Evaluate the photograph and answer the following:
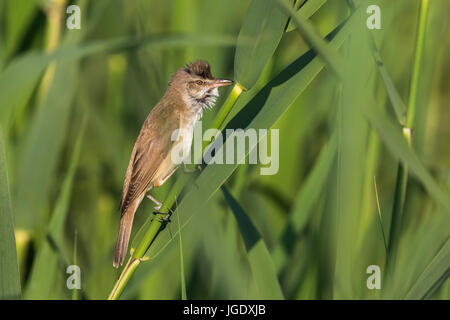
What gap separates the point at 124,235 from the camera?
190 centimetres

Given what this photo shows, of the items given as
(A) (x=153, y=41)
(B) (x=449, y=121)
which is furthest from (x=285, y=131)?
(B) (x=449, y=121)

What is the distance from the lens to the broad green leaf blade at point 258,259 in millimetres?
1829

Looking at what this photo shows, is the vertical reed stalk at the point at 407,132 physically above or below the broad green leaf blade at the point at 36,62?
below

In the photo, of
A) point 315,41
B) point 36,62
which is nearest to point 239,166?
point 36,62

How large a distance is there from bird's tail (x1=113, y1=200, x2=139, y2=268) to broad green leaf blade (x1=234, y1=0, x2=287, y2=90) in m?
0.66

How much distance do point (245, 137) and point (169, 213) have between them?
321mm

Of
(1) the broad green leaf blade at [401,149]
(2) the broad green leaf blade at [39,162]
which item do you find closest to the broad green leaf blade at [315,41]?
(1) the broad green leaf blade at [401,149]

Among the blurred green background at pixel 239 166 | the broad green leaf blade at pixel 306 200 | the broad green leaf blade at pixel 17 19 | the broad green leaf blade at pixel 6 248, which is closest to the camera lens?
the broad green leaf blade at pixel 6 248

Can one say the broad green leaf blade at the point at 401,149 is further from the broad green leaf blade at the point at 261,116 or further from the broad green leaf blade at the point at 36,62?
the broad green leaf blade at the point at 36,62

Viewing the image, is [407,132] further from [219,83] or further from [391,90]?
[219,83]

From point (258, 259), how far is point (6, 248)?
80 cm

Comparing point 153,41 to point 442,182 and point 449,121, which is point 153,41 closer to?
point 442,182

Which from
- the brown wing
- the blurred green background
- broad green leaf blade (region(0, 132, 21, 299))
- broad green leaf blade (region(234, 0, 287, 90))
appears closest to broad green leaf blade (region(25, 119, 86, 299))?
the blurred green background
